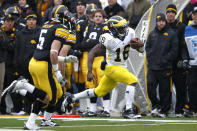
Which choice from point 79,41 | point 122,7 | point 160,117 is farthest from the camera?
point 122,7

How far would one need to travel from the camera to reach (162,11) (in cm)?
1066

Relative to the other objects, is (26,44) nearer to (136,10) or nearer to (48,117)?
(136,10)

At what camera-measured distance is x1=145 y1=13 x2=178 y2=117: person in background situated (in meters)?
9.54

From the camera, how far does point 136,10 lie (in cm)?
1119

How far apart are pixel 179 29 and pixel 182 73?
84 centimetres

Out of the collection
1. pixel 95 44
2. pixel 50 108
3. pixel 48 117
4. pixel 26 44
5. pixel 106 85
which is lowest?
pixel 48 117

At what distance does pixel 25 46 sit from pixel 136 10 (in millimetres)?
2571

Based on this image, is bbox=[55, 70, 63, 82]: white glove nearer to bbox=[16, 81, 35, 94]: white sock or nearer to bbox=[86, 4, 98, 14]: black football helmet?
bbox=[16, 81, 35, 94]: white sock

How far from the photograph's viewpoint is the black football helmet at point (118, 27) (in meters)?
8.62

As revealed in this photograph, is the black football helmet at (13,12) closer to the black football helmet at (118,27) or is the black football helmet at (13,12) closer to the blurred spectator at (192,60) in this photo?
the black football helmet at (118,27)

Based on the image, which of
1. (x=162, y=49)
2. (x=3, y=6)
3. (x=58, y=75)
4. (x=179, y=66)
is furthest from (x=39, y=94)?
(x=3, y=6)

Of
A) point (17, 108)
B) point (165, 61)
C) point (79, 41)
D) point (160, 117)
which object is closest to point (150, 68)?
point (165, 61)

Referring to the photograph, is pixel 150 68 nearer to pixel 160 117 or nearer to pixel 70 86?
pixel 160 117

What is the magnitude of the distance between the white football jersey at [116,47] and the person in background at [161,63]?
3.68 feet
